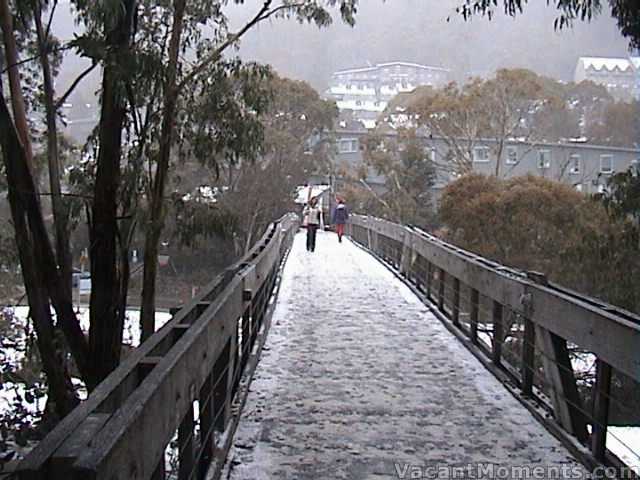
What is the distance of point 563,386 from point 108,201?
636 centimetres

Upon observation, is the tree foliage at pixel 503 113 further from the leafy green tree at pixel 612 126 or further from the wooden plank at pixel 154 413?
the wooden plank at pixel 154 413

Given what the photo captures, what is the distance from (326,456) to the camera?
4.53 m

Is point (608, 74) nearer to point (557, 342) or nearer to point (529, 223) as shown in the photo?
point (529, 223)

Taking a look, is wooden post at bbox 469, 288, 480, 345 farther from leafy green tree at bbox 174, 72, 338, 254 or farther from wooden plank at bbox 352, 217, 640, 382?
leafy green tree at bbox 174, 72, 338, 254

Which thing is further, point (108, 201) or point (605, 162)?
point (605, 162)

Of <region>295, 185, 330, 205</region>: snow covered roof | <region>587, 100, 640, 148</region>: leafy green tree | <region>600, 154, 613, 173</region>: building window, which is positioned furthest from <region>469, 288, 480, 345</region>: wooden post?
<region>295, 185, 330, 205</region>: snow covered roof

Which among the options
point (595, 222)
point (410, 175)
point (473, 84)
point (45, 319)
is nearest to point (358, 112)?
point (410, 175)

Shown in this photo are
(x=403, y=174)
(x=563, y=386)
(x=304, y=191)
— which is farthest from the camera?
(x=304, y=191)

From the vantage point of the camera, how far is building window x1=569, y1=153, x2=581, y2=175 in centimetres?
2848

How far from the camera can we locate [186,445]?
364cm

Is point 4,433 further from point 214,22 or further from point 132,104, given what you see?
point 214,22

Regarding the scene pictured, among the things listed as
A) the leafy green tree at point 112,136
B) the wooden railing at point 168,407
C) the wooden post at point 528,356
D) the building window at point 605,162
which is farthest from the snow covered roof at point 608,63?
the wooden railing at point 168,407

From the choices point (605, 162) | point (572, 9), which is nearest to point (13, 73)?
point (572, 9)

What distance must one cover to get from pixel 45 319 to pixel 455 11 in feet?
21.4
